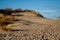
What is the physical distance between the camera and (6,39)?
223 inches

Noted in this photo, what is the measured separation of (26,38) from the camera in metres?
5.64

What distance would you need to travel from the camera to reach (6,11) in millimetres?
15977

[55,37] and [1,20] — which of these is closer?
[55,37]

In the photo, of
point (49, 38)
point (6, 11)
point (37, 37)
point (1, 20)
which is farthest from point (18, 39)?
point (6, 11)

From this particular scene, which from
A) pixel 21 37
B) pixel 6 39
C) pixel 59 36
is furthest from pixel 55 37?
pixel 6 39

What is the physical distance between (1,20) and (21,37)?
3.84m

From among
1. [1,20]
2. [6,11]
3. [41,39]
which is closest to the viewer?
[41,39]

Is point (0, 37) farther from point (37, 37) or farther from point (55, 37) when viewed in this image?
point (55, 37)

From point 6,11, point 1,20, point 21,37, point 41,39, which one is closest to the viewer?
point 41,39

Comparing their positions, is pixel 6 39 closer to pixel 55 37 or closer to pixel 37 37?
pixel 37 37

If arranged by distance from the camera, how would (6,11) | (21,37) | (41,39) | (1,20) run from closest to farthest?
(41,39) → (21,37) → (1,20) → (6,11)

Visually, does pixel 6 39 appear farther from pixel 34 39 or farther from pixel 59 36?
pixel 59 36

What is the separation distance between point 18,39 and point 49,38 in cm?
95

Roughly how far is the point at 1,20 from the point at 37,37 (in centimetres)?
415
